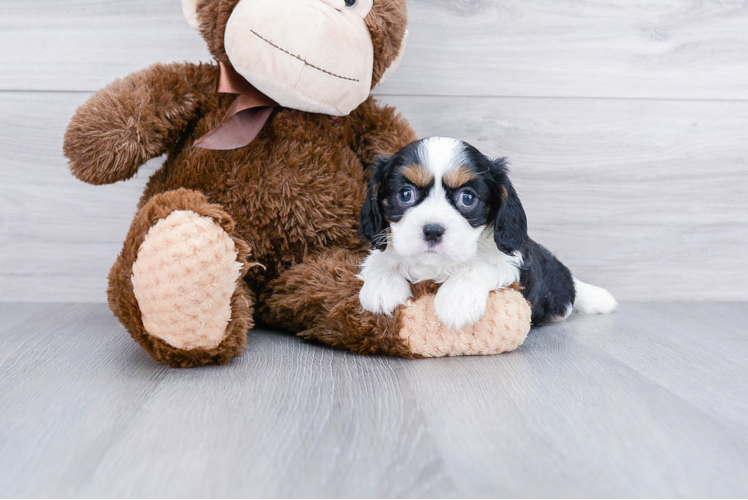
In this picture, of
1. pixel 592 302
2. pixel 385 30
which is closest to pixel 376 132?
pixel 385 30

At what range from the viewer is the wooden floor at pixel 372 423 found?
0.87 meters

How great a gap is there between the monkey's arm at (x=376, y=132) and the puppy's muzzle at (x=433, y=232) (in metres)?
0.54

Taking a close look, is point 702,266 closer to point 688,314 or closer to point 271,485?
point 688,314

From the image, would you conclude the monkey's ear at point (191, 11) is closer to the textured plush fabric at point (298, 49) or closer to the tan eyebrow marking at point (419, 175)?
the textured plush fabric at point (298, 49)

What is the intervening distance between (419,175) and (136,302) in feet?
2.30

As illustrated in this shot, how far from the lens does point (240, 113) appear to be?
1.67m

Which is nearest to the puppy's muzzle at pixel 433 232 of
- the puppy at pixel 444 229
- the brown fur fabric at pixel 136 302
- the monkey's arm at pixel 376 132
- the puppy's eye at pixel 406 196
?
the puppy at pixel 444 229

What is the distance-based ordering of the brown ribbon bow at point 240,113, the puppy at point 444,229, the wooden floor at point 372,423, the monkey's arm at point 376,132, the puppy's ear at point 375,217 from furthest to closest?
the monkey's arm at point 376,132 < the brown ribbon bow at point 240,113 < the puppy's ear at point 375,217 < the puppy at point 444,229 < the wooden floor at point 372,423

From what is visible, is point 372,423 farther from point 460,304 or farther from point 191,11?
point 191,11

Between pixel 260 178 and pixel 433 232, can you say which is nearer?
pixel 433 232

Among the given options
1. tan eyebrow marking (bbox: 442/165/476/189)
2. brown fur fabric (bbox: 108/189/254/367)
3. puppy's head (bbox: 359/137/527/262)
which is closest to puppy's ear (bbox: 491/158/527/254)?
puppy's head (bbox: 359/137/527/262)

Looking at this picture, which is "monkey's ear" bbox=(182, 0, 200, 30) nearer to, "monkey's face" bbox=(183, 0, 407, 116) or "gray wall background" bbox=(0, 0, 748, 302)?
"monkey's face" bbox=(183, 0, 407, 116)

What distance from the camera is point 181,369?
1388mm

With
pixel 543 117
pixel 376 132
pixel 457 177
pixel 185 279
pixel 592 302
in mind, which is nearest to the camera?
pixel 185 279
